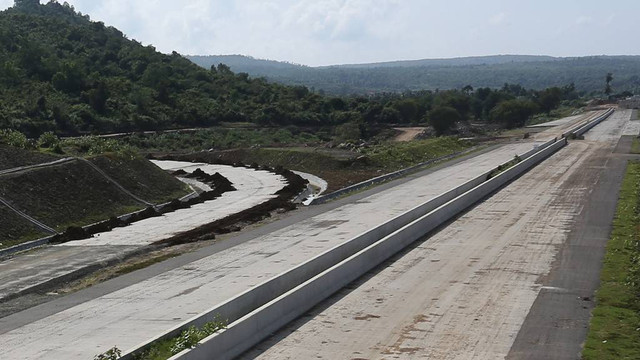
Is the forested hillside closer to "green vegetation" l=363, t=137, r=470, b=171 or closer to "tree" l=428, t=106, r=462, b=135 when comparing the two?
"tree" l=428, t=106, r=462, b=135

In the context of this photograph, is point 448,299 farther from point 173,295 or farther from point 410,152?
point 410,152

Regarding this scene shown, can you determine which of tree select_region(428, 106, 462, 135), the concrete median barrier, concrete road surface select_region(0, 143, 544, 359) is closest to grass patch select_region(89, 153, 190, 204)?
concrete road surface select_region(0, 143, 544, 359)

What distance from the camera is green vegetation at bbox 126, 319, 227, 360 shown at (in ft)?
56.9

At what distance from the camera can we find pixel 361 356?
62.4 feet

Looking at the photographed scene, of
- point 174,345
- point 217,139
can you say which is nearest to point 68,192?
point 174,345

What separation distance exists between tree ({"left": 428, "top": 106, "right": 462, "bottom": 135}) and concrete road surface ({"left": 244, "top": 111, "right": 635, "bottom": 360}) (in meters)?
72.3

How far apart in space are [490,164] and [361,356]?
54559mm

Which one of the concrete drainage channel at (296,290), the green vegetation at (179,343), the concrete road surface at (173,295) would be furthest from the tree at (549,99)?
the green vegetation at (179,343)

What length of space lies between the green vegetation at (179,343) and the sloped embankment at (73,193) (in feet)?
67.1

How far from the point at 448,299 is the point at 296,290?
15.5 ft

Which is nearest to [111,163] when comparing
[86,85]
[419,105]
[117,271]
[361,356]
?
[117,271]

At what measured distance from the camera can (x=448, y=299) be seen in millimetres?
24359

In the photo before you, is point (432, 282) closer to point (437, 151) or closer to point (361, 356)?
point (361, 356)

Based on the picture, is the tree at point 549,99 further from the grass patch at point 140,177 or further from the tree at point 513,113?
the grass patch at point 140,177
